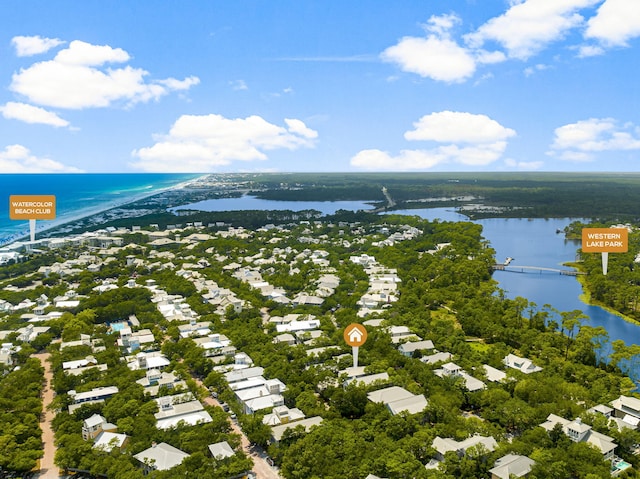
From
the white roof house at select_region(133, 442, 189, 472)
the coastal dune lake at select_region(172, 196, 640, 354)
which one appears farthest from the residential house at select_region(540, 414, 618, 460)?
the white roof house at select_region(133, 442, 189, 472)

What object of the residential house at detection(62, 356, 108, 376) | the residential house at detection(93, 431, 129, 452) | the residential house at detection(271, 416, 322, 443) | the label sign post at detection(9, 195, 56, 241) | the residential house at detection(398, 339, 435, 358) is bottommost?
the residential house at detection(93, 431, 129, 452)

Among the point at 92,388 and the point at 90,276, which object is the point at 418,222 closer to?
the point at 90,276

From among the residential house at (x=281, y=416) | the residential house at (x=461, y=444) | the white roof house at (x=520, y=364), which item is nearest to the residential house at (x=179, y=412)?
the residential house at (x=281, y=416)

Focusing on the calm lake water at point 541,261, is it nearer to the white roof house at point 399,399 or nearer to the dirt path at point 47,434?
the white roof house at point 399,399

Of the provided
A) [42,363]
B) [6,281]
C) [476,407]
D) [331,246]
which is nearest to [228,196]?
[331,246]

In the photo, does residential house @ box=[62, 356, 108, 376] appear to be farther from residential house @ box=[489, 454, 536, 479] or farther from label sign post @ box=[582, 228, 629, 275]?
label sign post @ box=[582, 228, 629, 275]
